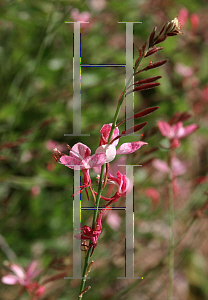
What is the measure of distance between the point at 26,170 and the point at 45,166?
0.08 m

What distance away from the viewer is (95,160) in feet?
0.95

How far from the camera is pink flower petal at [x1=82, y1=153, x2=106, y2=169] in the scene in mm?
284

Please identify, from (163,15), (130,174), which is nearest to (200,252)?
(163,15)

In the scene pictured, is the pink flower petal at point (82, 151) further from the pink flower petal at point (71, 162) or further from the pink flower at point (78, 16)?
the pink flower at point (78, 16)

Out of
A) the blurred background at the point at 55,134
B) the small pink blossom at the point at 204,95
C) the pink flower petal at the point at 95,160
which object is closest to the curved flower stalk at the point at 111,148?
the pink flower petal at the point at 95,160

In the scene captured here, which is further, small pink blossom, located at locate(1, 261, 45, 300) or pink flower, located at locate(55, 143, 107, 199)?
small pink blossom, located at locate(1, 261, 45, 300)

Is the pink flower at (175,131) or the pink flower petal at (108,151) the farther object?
the pink flower at (175,131)

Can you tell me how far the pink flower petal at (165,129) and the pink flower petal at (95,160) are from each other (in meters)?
0.25

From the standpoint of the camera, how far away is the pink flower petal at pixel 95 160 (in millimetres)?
284

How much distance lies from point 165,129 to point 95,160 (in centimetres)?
29

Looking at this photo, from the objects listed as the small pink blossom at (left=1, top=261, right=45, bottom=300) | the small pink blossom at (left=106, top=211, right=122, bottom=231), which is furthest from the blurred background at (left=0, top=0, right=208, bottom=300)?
the small pink blossom at (left=1, top=261, right=45, bottom=300)

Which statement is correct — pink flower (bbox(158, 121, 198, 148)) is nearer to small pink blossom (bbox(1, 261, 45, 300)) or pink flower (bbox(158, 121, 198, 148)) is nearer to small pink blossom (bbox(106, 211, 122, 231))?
small pink blossom (bbox(1, 261, 45, 300))

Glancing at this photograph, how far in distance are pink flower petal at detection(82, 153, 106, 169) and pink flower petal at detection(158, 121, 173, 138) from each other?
25cm

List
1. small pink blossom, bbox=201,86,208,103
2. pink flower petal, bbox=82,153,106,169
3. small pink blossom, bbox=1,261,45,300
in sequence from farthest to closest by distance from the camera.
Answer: small pink blossom, bbox=201,86,208,103
small pink blossom, bbox=1,261,45,300
pink flower petal, bbox=82,153,106,169
